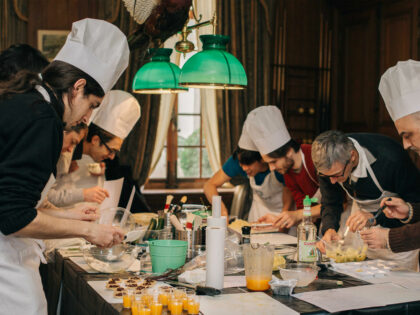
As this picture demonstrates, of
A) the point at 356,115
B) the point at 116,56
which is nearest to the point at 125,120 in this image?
the point at 116,56

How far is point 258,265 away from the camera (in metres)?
2.11

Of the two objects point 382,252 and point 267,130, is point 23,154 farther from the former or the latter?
point 267,130

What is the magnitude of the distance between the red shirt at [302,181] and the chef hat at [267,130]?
0.20 meters

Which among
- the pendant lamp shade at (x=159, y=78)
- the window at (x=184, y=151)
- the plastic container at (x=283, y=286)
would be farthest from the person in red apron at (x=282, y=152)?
the window at (x=184, y=151)

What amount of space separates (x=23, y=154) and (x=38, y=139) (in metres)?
0.06

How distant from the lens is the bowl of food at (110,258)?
93.9 inches

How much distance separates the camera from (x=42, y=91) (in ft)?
5.86

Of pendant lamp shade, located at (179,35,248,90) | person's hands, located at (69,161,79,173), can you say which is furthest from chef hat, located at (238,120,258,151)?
person's hands, located at (69,161,79,173)

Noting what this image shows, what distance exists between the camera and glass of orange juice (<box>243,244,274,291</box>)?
2102 millimetres

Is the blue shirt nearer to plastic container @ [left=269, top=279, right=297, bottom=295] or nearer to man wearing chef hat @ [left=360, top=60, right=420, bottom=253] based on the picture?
man wearing chef hat @ [left=360, top=60, right=420, bottom=253]

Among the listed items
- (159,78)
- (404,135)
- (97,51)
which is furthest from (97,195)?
(404,135)

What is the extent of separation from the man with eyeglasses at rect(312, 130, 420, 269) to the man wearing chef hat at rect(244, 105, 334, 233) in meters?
0.63

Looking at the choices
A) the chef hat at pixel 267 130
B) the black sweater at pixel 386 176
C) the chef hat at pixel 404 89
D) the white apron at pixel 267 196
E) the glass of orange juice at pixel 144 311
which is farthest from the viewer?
the white apron at pixel 267 196

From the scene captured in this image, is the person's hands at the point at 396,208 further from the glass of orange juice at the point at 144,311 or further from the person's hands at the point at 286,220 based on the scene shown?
the glass of orange juice at the point at 144,311
